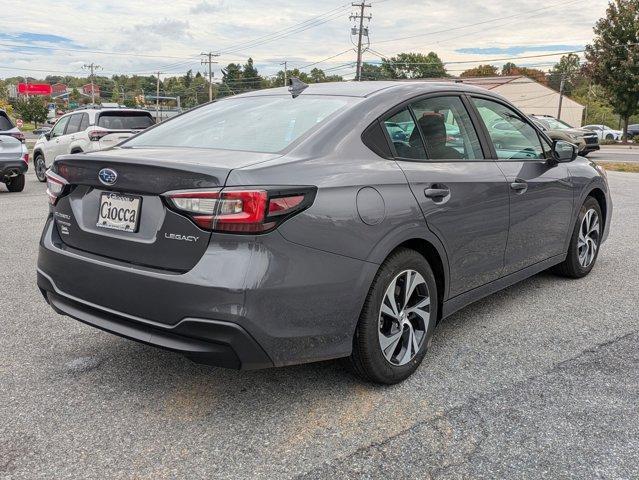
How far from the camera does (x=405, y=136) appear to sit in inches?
133

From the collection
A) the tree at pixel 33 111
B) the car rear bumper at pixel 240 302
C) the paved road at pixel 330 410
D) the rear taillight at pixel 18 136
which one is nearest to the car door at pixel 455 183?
the paved road at pixel 330 410

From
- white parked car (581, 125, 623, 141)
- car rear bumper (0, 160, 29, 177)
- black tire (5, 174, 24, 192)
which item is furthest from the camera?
white parked car (581, 125, 623, 141)

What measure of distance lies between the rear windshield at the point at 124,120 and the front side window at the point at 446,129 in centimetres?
1062

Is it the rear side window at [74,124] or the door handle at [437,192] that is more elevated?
the rear side window at [74,124]

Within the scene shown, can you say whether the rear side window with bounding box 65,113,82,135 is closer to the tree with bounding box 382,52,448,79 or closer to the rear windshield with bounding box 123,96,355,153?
the rear windshield with bounding box 123,96,355,153

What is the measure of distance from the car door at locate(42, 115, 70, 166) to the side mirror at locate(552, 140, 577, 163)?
39.7ft

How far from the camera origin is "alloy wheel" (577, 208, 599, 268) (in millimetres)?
5180

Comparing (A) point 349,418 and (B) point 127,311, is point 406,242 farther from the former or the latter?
(B) point 127,311

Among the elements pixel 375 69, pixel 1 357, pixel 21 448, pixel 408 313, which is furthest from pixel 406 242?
pixel 375 69

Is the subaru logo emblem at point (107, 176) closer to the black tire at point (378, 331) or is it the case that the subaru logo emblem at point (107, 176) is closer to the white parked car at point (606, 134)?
the black tire at point (378, 331)

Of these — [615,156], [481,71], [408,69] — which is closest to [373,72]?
[408,69]

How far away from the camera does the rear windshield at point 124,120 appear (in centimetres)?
1315

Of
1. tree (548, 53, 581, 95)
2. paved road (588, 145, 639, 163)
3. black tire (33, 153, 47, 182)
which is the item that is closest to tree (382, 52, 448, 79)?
tree (548, 53, 581, 95)

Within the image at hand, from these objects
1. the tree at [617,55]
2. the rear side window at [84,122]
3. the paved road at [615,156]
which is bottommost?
the paved road at [615,156]
